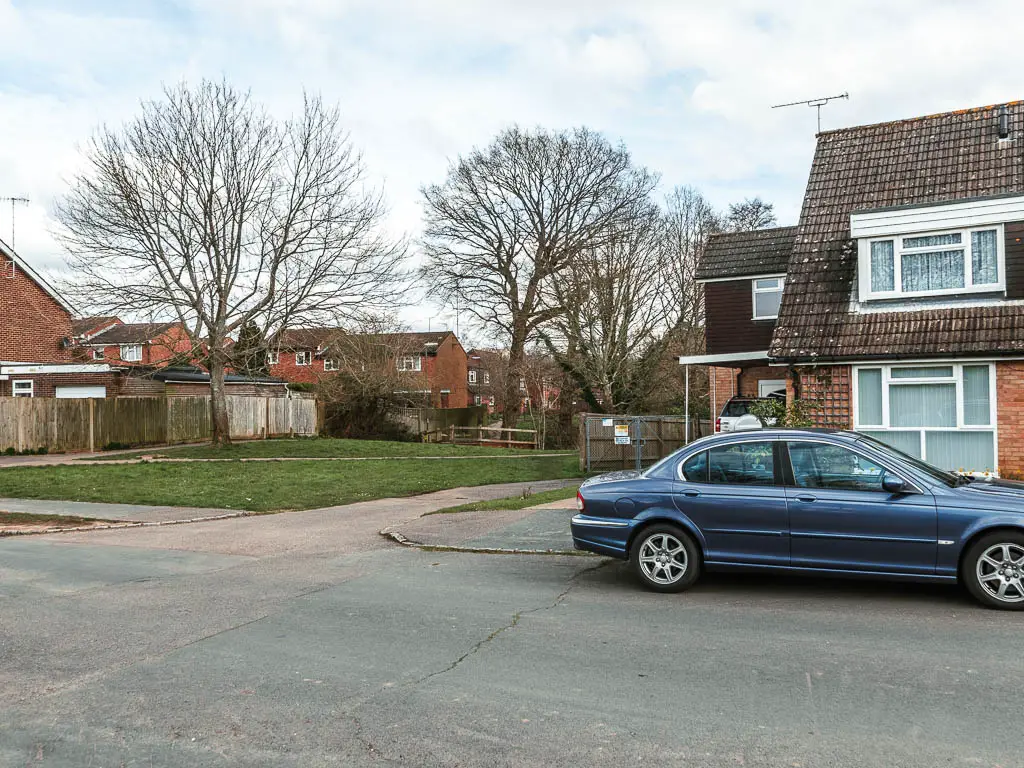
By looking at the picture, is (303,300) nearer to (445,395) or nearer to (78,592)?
(78,592)

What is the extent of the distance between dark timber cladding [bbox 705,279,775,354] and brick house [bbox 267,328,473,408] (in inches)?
443

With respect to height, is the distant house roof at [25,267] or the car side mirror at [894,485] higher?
the distant house roof at [25,267]

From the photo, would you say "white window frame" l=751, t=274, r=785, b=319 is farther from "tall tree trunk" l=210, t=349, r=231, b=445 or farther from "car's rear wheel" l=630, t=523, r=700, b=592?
"tall tree trunk" l=210, t=349, r=231, b=445

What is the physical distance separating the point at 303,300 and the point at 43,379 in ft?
42.7

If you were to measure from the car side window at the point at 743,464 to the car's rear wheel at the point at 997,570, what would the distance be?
1735mm

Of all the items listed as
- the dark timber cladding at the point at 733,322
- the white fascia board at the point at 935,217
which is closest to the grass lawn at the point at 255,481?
the dark timber cladding at the point at 733,322

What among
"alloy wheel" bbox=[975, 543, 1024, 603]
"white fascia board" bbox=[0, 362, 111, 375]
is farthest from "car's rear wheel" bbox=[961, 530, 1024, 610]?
"white fascia board" bbox=[0, 362, 111, 375]

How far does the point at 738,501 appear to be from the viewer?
7.58 metres

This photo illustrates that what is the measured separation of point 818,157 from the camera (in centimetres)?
1723

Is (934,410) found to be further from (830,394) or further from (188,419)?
(188,419)

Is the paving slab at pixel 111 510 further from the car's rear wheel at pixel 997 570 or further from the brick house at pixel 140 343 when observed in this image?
the car's rear wheel at pixel 997 570

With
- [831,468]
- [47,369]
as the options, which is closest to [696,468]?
[831,468]

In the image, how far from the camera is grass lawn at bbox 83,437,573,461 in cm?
2605

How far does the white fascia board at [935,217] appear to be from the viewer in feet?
45.9
